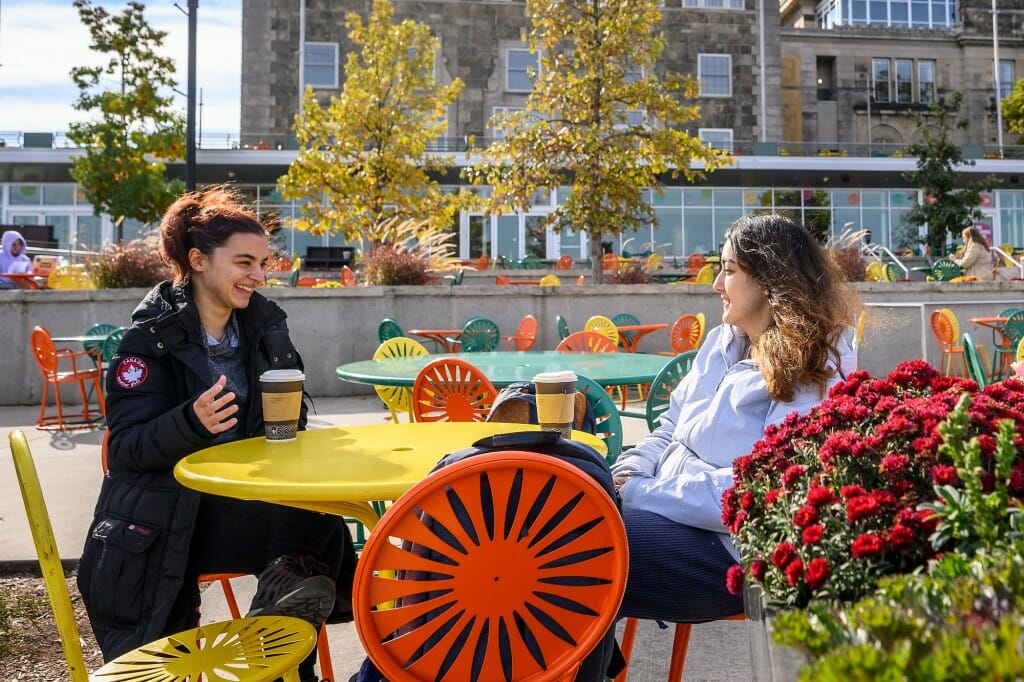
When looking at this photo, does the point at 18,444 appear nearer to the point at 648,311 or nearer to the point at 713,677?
the point at 713,677

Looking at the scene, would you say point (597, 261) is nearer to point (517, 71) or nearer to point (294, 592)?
point (294, 592)

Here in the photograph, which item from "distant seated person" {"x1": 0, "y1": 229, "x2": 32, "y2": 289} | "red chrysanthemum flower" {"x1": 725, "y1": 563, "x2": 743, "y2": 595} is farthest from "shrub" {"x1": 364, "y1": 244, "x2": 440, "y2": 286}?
"red chrysanthemum flower" {"x1": 725, "y1": 563, "x2": 743, "y2": 595}

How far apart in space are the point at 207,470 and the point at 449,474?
923mm

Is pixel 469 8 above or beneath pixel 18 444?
above

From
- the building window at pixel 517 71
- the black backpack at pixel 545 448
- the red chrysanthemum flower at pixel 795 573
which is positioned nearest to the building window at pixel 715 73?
the building window at pixel 517 71

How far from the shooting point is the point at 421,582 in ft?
4.45

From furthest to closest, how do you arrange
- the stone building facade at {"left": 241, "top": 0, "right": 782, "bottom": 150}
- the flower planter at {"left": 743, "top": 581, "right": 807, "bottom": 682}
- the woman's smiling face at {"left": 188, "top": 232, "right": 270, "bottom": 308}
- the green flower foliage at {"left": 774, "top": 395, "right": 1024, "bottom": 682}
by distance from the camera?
the stone building facade at {"left": 241, "top": 0, "right": 782, "bottom": 150} < the woman's smiling face at {"left": 188, "top": 232, "right": 270, "bottom": 308} < the flower planter at {"left": 743, "top": 581, "right": 807, "bottom": 682} < the green flower foliage at {"left": 774, "top": 395, "right": 1024, "bottom": 682}

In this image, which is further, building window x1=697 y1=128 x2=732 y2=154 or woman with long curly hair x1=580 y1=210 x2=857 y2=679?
building window x1=697 y1=128 x2=732 y2=154

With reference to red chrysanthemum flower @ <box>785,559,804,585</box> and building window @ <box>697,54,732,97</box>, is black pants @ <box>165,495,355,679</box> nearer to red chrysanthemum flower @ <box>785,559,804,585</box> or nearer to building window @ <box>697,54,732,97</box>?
red chrysanthemum flower @ <box>785,559,804,585</box>

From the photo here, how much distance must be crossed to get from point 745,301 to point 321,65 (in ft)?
107

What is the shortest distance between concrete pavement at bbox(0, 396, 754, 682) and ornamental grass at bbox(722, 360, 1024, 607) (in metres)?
1.54

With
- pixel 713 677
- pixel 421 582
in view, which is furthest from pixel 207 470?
pixel 713 677

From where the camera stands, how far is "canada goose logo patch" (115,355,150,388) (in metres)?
2.28

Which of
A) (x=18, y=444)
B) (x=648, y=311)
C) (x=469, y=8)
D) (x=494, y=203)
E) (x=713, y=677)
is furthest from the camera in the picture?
(x=469, y=8)
